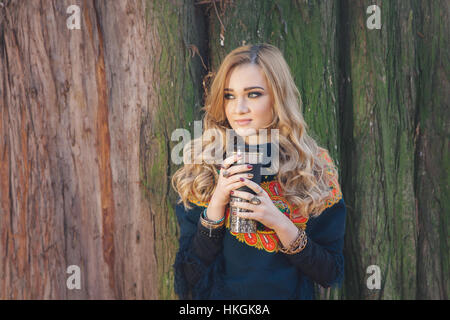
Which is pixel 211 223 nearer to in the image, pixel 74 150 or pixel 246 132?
pixel 246 132

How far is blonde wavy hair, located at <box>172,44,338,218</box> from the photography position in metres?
1.83

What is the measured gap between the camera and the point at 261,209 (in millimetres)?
1694

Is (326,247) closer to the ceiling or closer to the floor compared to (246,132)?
closer to the floor

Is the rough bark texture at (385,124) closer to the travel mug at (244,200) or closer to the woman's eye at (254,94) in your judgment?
the woman's eye at (254,94)

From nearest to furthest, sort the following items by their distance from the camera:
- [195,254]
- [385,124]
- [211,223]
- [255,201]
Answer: [255,201] → [211,223] → [195,254] → [385,124]

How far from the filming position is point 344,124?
2.37 m

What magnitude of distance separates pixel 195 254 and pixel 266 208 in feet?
1.60

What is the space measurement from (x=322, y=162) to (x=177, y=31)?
1.14 metres

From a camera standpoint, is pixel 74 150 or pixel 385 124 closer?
pixel 74 150

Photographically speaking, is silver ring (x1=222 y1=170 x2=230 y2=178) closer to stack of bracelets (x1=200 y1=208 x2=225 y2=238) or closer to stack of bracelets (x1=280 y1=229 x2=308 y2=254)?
stack of bracelets (x1=200 y1=208 x2=225 y2=238)

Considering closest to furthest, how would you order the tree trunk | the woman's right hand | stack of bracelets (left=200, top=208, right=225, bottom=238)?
the woman's right hand < stack of bracelets (left=200, top=208, right=225, bottom=238) < the tree trunk

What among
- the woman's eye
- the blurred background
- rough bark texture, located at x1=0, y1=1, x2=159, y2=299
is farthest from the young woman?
rough bark texture, located at x1=0, y1=1, x2=159, y2=299

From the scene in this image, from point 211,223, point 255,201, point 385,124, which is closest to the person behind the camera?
point 255,201

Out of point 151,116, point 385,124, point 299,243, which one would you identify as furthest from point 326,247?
point 151,116
